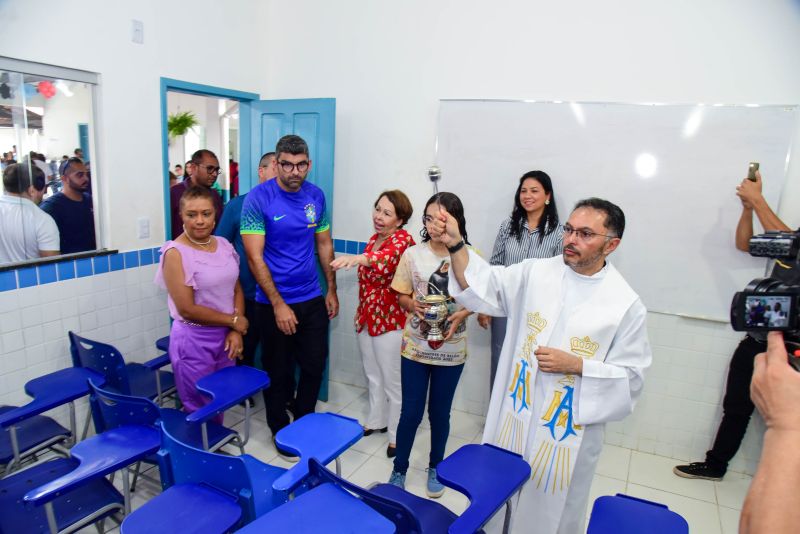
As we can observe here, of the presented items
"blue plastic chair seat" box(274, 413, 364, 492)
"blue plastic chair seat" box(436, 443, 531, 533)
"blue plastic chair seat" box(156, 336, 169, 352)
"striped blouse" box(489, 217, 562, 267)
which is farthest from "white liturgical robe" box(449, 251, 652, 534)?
"blue plastic chair seat" box(156, 336, 169, 352)

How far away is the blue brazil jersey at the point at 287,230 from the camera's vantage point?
2.73 meters

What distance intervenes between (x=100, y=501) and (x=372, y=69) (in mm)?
2985

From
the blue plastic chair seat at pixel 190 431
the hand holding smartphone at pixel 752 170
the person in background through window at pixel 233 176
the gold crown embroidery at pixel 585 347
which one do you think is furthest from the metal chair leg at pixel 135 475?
the person in background through window at pixel 233 176

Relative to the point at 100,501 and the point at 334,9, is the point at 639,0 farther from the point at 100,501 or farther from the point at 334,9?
the point at 100,501

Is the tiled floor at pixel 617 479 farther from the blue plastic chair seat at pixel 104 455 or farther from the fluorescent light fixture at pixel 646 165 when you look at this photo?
the fluorescent light fixture at pixel 646 165

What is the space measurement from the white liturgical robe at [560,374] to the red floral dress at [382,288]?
81cm

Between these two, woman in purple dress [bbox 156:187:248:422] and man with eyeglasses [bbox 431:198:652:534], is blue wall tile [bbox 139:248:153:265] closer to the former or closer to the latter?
woman in purple dress [bbox 156:187:248:422]

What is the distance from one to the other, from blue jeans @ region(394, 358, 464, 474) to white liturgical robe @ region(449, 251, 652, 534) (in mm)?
512

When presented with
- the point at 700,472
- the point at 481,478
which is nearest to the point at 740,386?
the point at 700,472

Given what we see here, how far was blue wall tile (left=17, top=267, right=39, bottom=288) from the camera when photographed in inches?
98.3

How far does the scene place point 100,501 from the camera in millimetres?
1852

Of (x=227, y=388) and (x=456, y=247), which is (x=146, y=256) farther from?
(x=456, y=247)

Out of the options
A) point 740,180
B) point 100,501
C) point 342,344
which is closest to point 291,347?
point 342,344

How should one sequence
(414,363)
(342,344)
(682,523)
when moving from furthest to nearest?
1. (342,344)
2. (414,363)
3. (682,523)
